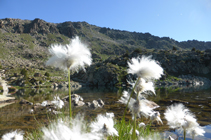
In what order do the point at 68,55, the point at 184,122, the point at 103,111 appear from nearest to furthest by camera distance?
the point at 184,122 → the point at 68,55 → the point at 103,111

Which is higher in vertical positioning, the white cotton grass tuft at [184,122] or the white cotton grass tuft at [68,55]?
the white cotton grass tuft at [68,55]

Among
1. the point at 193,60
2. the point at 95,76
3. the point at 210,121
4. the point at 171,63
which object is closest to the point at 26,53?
the point at 95,76

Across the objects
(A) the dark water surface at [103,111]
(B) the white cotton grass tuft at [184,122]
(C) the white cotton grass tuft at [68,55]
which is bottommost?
(A) the dark water surface at [103,111]

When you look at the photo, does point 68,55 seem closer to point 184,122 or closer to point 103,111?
point 184,122

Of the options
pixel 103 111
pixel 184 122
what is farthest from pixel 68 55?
pixel 103 111

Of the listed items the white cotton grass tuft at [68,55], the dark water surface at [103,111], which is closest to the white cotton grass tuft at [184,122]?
the white cotton grass tuft at [68,55]

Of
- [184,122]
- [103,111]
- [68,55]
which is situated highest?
[68,55]

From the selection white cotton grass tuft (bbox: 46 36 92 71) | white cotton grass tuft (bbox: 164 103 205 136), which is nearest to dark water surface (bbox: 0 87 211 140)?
white cotton grass tuft (bbox: 46 36 92 71)

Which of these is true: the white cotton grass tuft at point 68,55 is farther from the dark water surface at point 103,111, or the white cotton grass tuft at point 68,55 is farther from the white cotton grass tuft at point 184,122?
the white cotton grass tuft at point 184,122

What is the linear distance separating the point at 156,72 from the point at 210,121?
9.28 m

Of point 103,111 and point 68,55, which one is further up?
point 68,55

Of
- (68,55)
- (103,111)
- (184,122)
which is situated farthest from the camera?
(103,111)

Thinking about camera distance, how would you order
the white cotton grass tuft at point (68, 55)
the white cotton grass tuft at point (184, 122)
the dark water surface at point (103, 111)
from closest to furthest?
the white cotton grass tuft at point (184, 122) < the white cotton grass tuft at point (68, 55) < the dark water surface at point (103, 111)

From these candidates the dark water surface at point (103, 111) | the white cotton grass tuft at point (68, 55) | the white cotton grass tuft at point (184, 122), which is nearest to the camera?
the white cotton grass tuft at point (184, 122)
